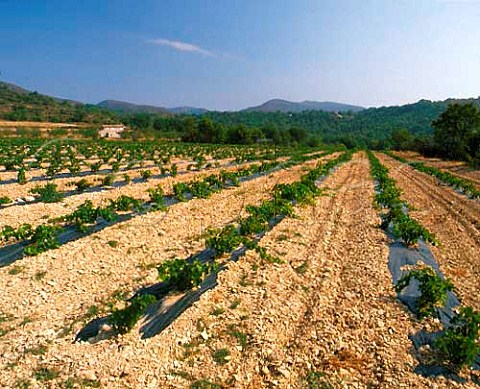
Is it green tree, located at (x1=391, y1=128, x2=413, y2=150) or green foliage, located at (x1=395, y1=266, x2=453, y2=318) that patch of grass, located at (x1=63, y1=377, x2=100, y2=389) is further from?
green tree, located at (x1=391, y1=128, x2=413, y2=150)

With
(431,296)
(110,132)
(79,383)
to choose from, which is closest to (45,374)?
(79,383)

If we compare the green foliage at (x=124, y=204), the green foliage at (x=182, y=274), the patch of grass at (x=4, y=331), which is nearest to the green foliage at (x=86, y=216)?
the green foliage at (x=124, y=204)

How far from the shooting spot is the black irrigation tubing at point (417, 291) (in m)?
4.95

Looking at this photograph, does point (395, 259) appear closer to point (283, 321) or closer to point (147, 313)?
point (283, 321)

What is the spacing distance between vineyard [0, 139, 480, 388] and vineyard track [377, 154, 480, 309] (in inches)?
2.7

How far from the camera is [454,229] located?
12.4 meters

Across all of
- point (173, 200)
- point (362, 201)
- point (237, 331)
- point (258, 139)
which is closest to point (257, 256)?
point (237, 331)

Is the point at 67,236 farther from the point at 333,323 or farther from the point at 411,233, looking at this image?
the point at 411,233

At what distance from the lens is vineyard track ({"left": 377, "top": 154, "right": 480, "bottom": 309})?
8.10 m

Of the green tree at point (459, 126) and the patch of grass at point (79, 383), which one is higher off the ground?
the green tree at point (459, 126)

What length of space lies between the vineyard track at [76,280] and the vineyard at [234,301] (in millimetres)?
32

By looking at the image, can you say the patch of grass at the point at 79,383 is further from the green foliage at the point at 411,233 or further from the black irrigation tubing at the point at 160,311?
the green foliage at the point at 411,233

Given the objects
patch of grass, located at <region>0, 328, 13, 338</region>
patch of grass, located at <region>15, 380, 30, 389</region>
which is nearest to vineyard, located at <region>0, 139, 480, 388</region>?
patch of grass, located at <region>15, 380, 30, 389</region>

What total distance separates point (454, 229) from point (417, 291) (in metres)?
6.60
